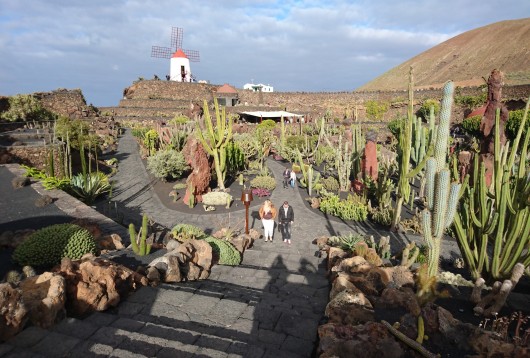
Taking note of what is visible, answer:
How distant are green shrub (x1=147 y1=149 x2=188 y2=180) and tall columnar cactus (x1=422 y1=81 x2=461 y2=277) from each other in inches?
440

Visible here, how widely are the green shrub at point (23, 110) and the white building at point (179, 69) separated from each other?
1028 inches

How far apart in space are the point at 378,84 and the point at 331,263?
81.9 m

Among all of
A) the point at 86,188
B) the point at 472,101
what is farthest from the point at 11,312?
the point at 472,101

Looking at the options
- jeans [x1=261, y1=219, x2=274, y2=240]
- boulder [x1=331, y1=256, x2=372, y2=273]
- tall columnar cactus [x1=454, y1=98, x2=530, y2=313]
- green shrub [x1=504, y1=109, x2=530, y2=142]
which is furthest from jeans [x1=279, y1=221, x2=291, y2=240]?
green shrub [x1=504, y1=109, x2=530, y2=142]

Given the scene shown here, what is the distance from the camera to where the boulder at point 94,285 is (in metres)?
3.96

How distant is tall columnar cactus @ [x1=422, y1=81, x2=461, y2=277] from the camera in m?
4.90

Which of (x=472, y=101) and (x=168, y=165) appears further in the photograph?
(x=472, y=101)

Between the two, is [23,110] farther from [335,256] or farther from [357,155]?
[335,256]

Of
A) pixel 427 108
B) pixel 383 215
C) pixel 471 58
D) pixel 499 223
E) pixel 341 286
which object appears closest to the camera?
pixel 341 286

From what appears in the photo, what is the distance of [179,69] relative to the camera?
4900 cm

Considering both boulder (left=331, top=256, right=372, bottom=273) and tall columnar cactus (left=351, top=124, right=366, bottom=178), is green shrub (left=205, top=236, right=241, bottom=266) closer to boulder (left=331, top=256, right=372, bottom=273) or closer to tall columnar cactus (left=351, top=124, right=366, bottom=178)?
boulder (left=331, top=256, right=372, bottom=273)

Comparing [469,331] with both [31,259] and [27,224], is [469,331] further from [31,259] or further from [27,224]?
[27,224]

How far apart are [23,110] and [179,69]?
28.4 meters

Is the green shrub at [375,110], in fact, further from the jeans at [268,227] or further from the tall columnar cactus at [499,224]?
the tall columnar cactus at [499,224]
